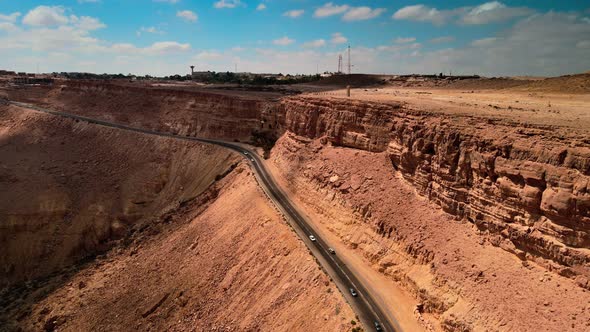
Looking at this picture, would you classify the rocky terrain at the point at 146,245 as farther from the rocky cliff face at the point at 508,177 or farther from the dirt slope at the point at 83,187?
the rocky cliff face at the point at 508,177

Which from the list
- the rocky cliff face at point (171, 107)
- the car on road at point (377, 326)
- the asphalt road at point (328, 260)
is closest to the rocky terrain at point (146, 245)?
the asphalt road at point (328, 260)

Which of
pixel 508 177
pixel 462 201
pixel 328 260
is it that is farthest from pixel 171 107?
pixel 508 177

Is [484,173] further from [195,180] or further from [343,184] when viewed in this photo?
[195,180]

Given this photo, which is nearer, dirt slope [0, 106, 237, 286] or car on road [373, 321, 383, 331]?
car on road [373, 321, 383, 331]

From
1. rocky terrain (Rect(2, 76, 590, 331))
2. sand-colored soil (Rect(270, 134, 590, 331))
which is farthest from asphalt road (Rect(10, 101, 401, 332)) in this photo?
rocky terrain (Rect(2, 76, 590, 331))

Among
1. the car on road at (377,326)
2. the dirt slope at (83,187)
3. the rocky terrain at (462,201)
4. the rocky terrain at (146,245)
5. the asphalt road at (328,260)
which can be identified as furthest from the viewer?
the dirt slope at (83,187)

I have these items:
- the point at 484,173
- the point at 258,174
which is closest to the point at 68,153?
the point at 258,174

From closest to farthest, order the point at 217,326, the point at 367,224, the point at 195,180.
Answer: the point at 217,326
the point at 367,224
the point at 195,180

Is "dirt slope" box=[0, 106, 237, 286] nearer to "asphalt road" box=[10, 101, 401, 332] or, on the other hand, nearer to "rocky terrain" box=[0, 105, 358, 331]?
"rocky terrain" box=[0, 105, 358, 331]

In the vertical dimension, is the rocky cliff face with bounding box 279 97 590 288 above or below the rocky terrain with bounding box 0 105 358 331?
above
